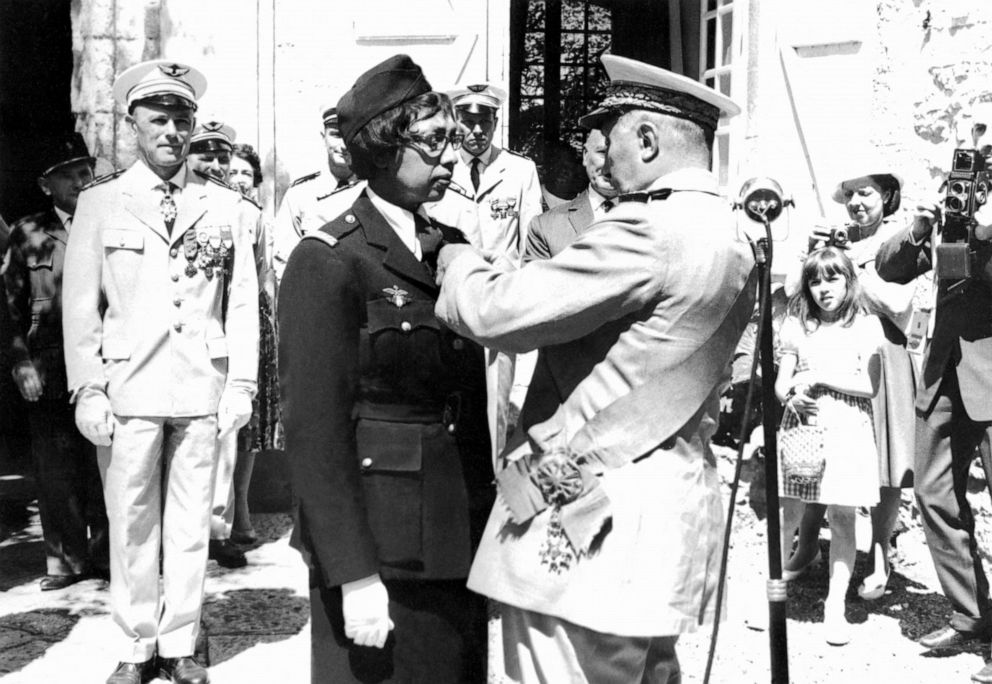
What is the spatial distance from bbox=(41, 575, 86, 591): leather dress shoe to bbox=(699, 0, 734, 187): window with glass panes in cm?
423

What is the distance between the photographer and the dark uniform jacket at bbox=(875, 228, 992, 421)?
4844 mm

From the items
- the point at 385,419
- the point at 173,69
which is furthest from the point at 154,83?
the point at 385,419

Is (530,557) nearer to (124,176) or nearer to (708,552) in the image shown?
(708,552)

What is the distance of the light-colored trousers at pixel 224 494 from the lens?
5702mm

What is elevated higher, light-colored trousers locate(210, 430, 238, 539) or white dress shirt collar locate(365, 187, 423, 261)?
white dress shirt collar locate(365, 187, 423, 261)

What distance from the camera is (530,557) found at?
Result: 2.46m

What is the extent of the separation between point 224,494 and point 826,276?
9.34ft

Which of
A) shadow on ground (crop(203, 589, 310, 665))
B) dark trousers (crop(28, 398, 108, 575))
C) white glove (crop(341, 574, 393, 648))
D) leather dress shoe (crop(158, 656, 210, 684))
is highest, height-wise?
white glove (crop(341, 574, 393, 648))

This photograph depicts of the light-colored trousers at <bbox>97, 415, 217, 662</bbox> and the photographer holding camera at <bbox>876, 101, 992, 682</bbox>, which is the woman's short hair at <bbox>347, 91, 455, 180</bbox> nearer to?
the light-colored trousers at <bbox>97, 415, 217, 662</bbox>

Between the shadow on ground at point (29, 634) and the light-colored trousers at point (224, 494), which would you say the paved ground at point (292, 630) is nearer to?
the shadow on ground at point (29, 634)

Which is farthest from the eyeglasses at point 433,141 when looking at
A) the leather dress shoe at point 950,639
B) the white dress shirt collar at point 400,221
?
the leather dress shoe at point 950,639

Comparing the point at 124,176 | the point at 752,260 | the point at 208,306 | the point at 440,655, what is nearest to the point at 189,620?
the point at 208,306

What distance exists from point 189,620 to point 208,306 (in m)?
1.06

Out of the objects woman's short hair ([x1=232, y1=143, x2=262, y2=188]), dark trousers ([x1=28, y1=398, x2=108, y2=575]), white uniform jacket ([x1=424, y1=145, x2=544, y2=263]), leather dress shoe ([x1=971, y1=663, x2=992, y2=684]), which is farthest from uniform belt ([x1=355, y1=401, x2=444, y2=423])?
woman's short hair ([x1=232, y1=143, x2=262, y2=188])
